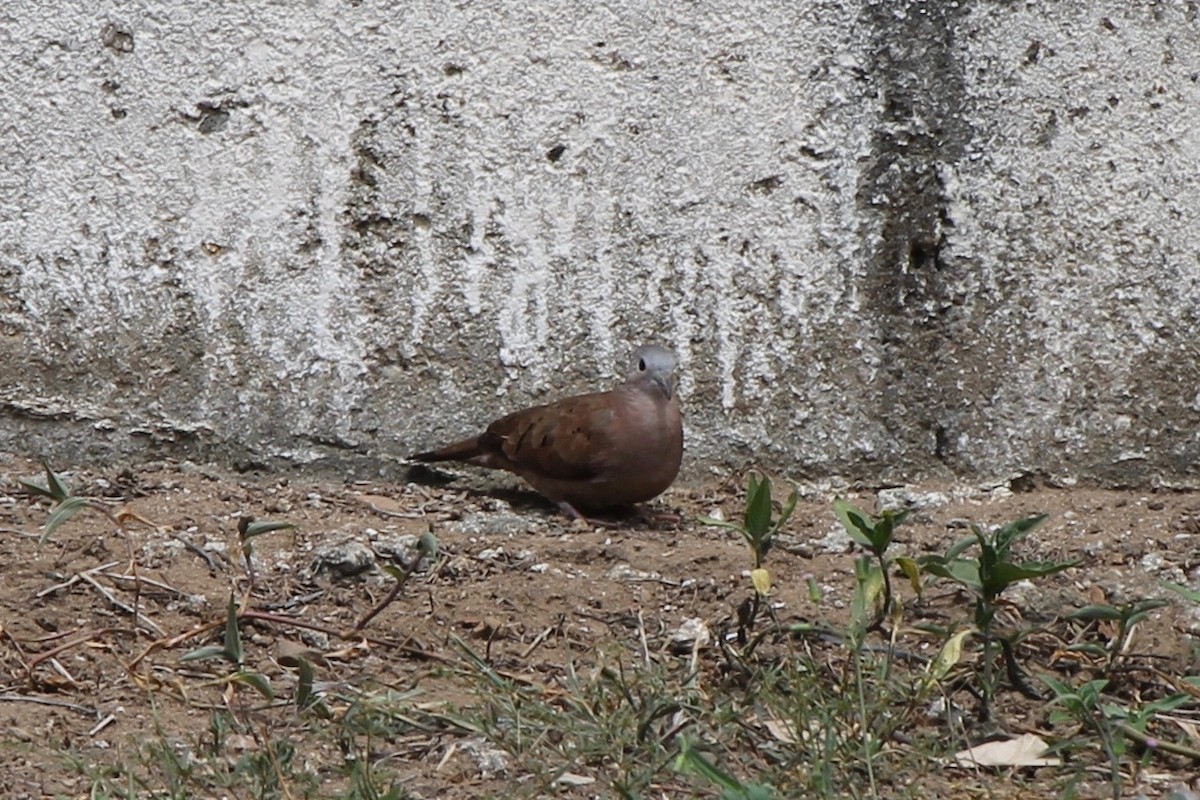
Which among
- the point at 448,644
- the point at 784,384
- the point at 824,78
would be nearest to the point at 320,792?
the point at 448,644

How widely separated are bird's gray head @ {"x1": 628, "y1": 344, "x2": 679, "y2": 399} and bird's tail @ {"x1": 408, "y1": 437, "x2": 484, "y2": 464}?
1.41 feet

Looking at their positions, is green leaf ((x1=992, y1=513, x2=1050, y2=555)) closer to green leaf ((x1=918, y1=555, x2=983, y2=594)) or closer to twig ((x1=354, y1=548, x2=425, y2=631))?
green leaf ((x1=918, y1=555, x2=983, y2=594))

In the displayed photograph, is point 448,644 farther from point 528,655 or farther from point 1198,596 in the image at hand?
point 1198,596

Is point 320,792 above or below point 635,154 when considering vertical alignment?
below

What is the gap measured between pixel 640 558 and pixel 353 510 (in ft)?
2.47

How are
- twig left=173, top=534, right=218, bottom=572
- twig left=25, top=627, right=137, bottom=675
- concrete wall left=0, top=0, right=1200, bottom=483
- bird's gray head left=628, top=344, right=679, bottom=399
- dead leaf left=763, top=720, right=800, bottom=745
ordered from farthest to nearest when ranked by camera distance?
concrete wall left=0, top=0, right=1200, bottom=483 < bird's gray head left=628, top=344, right=679, bottom=399 < twig left=173, top=534, right=218, bottom=572 < twig left=25, top=627, right=137, bottom=675 < dead leaf left=763, top=720, right=800, bottom=745

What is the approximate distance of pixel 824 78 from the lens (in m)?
4.07

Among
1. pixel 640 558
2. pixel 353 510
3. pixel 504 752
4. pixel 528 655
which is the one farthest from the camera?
pixel 353 510

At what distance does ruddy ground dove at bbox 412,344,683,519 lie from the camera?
Result: 12.8ft

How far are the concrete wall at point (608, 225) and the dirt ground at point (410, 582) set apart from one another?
186 mm

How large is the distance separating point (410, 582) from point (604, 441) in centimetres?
75

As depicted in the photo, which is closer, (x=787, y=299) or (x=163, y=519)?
(x=163, y=519)

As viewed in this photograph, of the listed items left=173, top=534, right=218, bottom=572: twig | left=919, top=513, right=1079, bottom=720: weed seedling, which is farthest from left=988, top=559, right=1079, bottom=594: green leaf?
left=173, top=534, right=218, bottom=572: twig

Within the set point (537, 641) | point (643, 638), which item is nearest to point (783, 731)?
point (643, 638)
